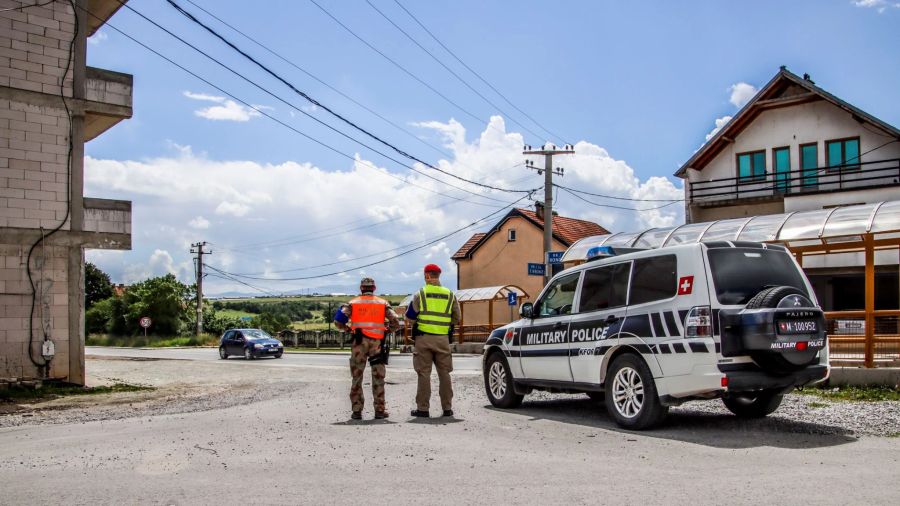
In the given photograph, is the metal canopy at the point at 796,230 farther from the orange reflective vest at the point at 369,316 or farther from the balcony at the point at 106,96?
the balcony at the point at 106,96

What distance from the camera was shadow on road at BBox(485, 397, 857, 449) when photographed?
7914 mm

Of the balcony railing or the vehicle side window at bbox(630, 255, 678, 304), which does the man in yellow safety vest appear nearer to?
the vehicle side window at bbox(630, 255, 678, 304)

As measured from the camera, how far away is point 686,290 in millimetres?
8219

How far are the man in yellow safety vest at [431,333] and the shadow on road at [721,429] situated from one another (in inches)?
51.1

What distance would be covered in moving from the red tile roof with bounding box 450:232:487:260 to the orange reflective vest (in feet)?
133

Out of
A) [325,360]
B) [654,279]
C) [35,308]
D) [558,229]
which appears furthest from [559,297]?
[558,229]

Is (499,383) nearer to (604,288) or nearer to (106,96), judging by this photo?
(604,288)

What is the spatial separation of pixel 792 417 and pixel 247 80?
1255 cm

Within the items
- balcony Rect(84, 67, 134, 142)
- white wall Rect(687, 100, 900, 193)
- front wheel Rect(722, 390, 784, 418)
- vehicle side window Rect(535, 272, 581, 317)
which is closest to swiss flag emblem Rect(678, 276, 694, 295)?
front wheel Rect(722, 390, 784, 418)

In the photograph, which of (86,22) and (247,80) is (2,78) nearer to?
(86,22)

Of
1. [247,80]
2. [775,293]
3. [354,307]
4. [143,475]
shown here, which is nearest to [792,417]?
[775,293]

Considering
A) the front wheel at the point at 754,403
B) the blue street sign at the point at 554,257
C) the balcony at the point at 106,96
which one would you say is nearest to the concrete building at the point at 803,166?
the blue street sign at the point at 554,257

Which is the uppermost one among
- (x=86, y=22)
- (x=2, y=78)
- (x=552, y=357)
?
(x=86, y=22)

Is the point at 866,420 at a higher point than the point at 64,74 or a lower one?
lower
